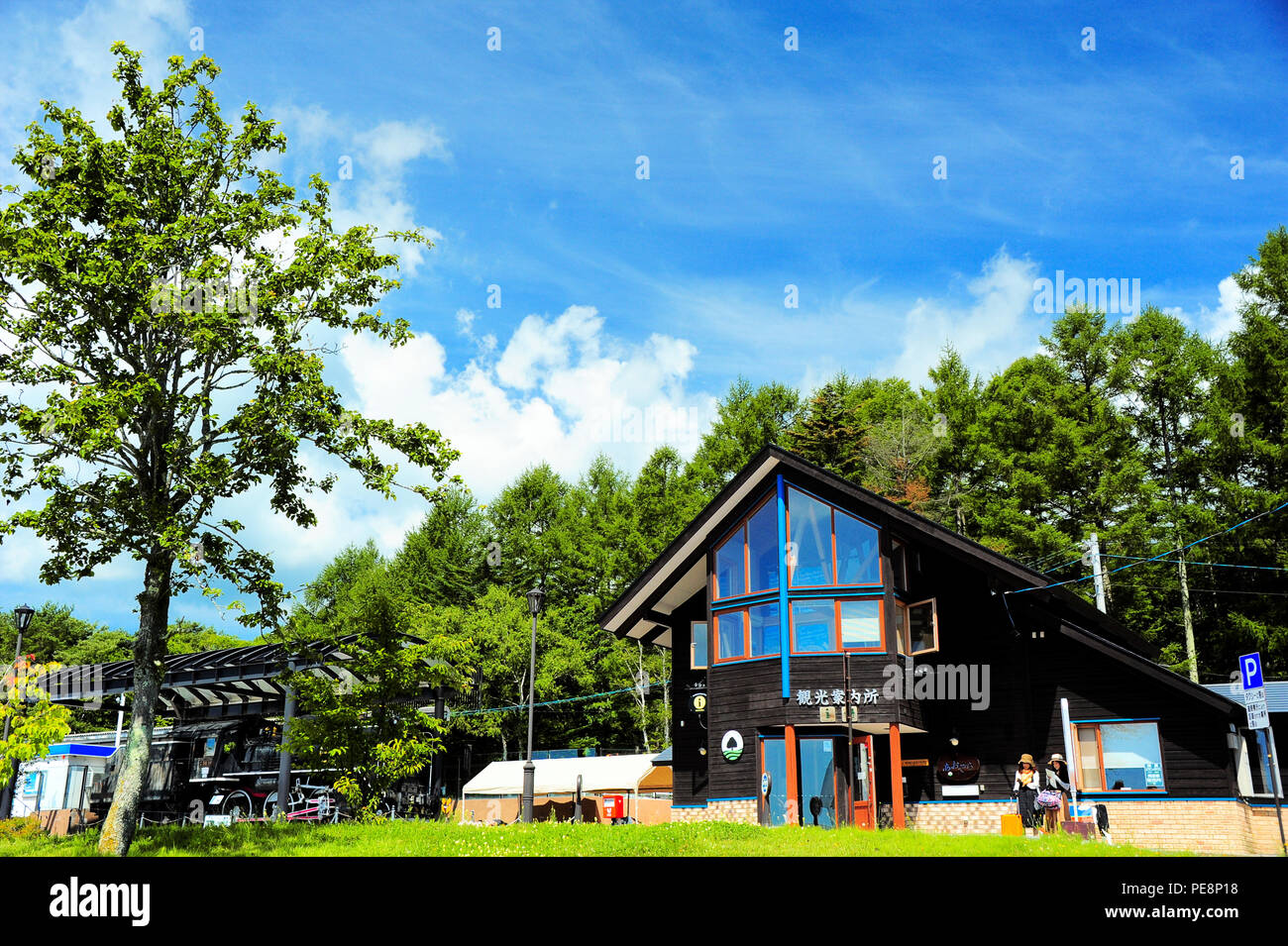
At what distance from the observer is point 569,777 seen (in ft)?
116

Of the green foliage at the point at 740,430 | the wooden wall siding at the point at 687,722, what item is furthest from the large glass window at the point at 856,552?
the green foliage at the point at 740,430

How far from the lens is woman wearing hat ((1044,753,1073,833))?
64.2ft

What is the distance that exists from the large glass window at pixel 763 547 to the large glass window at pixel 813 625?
103cm

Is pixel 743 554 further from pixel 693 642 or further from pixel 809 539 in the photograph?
pixel 693 642

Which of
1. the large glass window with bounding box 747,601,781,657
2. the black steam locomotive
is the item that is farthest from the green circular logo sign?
the black steam locomotive

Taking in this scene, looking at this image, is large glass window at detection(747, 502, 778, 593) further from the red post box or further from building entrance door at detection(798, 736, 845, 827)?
the red post box

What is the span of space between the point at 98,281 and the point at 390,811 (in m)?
14.5

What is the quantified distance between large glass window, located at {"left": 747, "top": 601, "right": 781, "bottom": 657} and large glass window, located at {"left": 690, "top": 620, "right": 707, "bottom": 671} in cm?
364

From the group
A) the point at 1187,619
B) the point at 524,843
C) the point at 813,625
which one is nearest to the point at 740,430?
the point at 1187,619

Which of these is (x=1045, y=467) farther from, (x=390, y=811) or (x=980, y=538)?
(x=390, y=811)

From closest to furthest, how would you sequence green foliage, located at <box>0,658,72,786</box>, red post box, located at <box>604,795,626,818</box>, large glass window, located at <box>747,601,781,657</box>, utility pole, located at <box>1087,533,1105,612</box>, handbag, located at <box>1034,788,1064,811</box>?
green foliage, located at <box>0,658,72,786</box>
handbag, located at <box>1034,788,1064,811</box>
large glass window, located at <box>747,601,781,657</box>
utility pole, located at <box>1087,533,1105,612</box>
red post box, located at <box>604,795,626,818</box>

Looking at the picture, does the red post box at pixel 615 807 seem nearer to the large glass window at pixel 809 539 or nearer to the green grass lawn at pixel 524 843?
the large glass window at pixel 809 539
